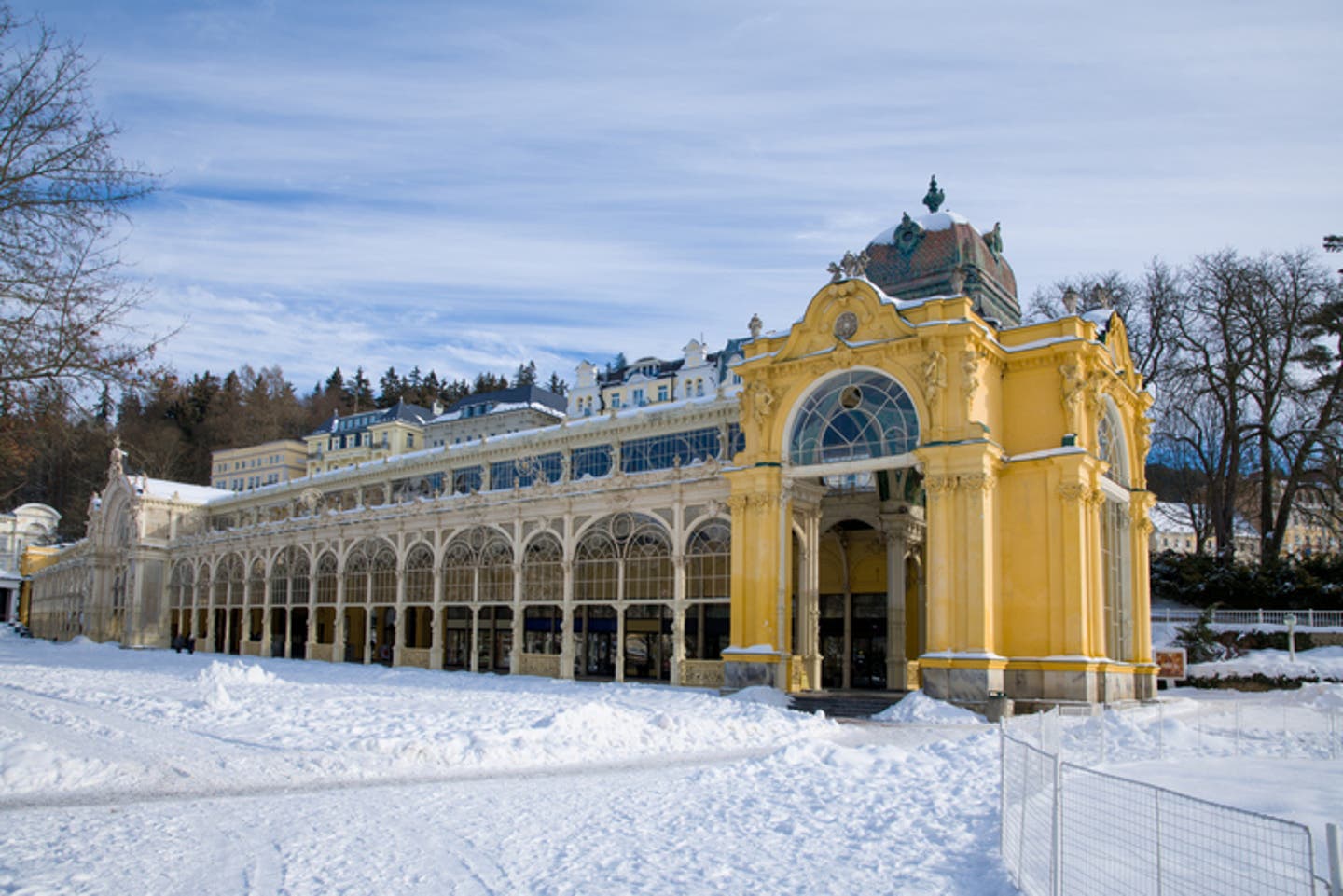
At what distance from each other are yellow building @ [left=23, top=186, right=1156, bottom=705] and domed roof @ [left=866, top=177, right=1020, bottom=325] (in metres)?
0.09

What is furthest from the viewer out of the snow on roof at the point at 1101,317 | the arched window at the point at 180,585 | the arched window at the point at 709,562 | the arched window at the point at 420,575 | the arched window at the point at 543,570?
the arched window at the point at 180,585

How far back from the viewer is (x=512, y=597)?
4153 cm

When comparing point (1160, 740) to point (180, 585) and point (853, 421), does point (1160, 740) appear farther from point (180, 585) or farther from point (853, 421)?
point (180, 585)

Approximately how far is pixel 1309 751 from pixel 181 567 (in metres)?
62.5

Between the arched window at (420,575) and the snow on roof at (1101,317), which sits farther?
the arched window at (420,575)

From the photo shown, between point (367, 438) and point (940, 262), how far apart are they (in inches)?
2430

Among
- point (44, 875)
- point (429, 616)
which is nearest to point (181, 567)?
point (429, 616)

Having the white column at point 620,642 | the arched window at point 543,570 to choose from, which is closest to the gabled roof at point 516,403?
the arched window at point 543,570

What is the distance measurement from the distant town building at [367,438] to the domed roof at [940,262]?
5519 centimetres

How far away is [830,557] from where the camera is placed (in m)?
37.6

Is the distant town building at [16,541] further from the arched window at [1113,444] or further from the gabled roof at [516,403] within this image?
the arched window at [1113,444]

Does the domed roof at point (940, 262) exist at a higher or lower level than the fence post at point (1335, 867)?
higher

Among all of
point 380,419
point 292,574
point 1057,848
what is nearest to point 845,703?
point 1057,848

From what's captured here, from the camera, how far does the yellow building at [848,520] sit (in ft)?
88.1
